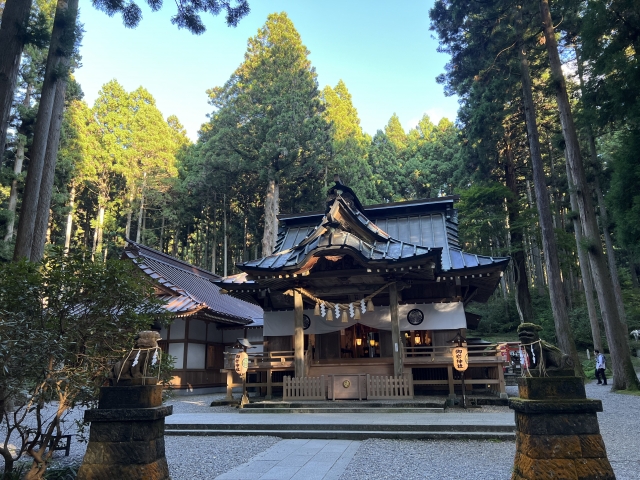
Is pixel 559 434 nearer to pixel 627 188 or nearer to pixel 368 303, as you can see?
pixel 368 303

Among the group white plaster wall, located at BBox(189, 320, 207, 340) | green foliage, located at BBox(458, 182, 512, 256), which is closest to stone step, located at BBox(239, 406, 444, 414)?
white plaster wall, located at BBox(189, 320, 207, 340)

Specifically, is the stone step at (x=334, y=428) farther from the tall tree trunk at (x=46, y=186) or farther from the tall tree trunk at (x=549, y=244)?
the tall tree trunk at (x=549, y=244)

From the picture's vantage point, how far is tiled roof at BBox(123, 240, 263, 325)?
15.8 meters

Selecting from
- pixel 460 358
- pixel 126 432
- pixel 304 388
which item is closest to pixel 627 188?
pixel 460 358

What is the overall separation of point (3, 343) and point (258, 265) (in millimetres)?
8196

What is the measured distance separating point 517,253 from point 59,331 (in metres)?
22.6

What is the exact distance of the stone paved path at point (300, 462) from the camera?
5.12m

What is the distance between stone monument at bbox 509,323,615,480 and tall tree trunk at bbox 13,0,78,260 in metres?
9.69

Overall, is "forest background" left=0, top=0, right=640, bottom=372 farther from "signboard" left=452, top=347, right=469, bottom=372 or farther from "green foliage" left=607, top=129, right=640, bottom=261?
"signboard" left=452, top=347, right=469, bottom=372

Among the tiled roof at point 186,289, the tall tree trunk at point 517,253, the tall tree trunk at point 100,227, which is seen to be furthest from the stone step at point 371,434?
the tall tree trunk at point 100,227

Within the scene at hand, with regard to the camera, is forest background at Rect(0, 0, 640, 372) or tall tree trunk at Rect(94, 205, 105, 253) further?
tall tree trunk at Rect(94, 205, 105, 253)

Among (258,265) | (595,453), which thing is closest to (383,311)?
(258,265)

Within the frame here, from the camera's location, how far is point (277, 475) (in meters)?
5.15

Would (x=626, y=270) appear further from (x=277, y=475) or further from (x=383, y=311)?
(x=277, y=475)
